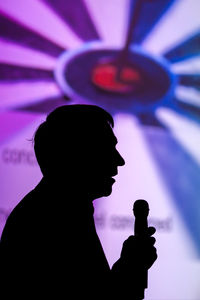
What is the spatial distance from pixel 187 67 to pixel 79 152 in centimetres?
80

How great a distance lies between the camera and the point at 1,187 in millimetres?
970

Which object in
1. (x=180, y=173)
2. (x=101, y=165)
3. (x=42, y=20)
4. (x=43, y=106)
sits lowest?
(x=101, y=165)

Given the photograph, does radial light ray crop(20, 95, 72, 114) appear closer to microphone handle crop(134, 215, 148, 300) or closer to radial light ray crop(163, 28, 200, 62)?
radial light ray crop(163, 28, 200, 62)

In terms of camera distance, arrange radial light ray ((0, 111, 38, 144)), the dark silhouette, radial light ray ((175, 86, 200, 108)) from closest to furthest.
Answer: the dark silhouette → radial light ray ((0, 111, 38, 144)) → radial light ray ((175, 86, 200, 108))

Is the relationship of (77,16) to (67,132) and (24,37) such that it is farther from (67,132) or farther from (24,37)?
(67,132)

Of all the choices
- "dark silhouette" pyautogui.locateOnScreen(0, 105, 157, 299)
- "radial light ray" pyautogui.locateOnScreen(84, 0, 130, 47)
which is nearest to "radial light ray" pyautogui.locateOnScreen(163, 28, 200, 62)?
"radial light ray" pyautogui.locateOnScreen(84, 0, 130, 47)

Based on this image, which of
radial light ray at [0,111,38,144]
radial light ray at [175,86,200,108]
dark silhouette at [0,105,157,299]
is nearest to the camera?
dark silhouette at [0,105,157,299]

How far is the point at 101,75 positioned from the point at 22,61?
25cm

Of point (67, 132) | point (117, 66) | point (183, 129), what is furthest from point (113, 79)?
point (67, 132)

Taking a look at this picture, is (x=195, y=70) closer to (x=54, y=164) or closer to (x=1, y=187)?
(x=1, y=187)

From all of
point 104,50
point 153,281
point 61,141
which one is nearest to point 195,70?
point 104,50

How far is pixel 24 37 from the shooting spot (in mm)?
1045

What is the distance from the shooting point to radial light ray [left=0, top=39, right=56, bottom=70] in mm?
1031

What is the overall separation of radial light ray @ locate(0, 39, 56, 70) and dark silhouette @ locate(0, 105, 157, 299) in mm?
644
